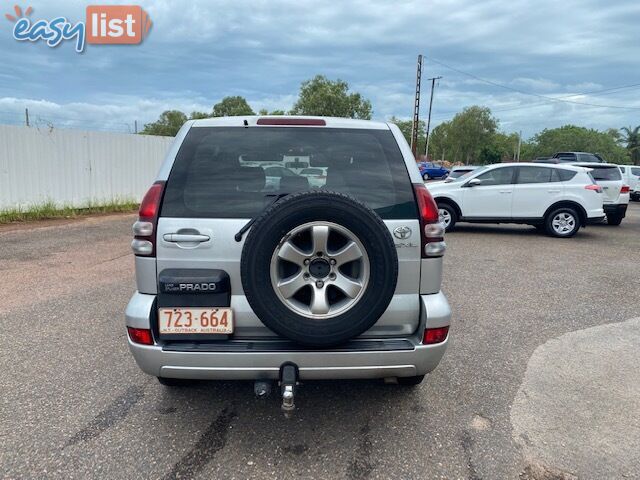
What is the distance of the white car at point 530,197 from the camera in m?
10.3

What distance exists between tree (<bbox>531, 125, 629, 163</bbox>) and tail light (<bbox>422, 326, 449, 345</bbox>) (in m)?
77.4

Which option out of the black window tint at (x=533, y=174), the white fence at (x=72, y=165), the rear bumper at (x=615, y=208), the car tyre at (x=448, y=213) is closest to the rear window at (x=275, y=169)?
the car tyre at (x=448, y=213)

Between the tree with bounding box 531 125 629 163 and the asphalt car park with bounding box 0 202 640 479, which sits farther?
the tree with bounding box 531 125 629 163

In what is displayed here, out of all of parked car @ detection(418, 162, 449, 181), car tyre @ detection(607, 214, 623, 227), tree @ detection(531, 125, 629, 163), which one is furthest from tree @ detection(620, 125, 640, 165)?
car tyre @ detection(607, 214, 623, 227)

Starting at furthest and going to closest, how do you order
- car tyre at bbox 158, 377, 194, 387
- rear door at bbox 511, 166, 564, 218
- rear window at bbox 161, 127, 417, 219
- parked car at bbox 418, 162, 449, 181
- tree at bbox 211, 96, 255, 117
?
1. tree at bbox 211, 96, 255, 117
2. parked car at bbox 418, 162, 449, 181
3. rear door at bbox 511, 166, 564, 218
4. car tyre at bbox 158, 377, 194, 387
5. rear window at bbox 161, 127, 417, 219

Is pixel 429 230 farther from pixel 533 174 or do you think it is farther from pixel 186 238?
pixel 533 174

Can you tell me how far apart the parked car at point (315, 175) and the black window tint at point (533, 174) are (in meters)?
8.99

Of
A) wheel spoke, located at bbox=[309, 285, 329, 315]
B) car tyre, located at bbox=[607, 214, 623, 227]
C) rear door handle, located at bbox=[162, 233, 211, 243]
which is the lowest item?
car tyre, located at bbox=[607, 214, 623, 227]

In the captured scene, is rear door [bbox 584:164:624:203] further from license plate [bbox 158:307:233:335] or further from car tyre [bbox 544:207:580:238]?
license plate [bbox 158:307:233:335]

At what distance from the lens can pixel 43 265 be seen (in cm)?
692

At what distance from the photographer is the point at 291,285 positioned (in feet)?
7.78

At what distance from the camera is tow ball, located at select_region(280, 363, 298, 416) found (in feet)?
7.73

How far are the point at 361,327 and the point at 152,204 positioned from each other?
1.29 metres

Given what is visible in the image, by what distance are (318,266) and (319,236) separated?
0.15m
